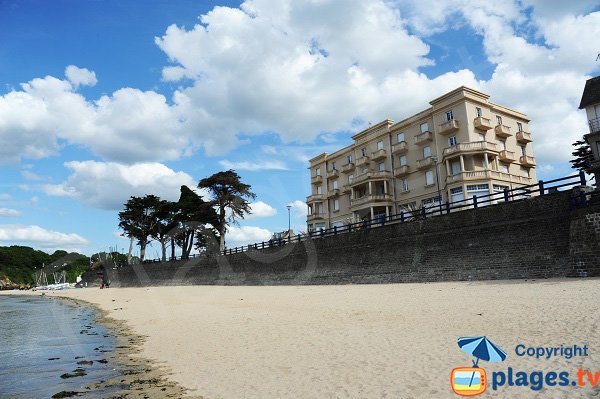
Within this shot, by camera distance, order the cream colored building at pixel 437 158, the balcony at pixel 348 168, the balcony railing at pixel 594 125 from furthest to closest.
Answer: the balcony at pixel 348 168, the cream colored building at pixel 437 158, the balcony railing at pixel 594 125

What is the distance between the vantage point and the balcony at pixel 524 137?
40.8 metres

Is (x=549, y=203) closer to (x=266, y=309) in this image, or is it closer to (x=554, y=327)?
(x=554, y=327)

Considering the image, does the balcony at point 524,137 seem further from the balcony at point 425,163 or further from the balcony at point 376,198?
the balcony at point 376,198

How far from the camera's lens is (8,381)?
25.7 feet

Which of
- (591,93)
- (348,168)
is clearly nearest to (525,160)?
(591,93)

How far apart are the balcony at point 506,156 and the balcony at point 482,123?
284 cm

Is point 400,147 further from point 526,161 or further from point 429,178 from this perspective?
point 526,161

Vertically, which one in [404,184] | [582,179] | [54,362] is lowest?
[54,362]

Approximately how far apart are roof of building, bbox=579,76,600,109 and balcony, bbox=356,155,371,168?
21292 millimetres

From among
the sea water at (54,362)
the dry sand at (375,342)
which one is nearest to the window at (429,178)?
the dry sand at (375,342)

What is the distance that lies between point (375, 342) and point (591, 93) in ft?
117

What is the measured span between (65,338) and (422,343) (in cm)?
1210

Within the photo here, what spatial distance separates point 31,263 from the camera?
443 ft

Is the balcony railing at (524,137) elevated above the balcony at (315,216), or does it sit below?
above
